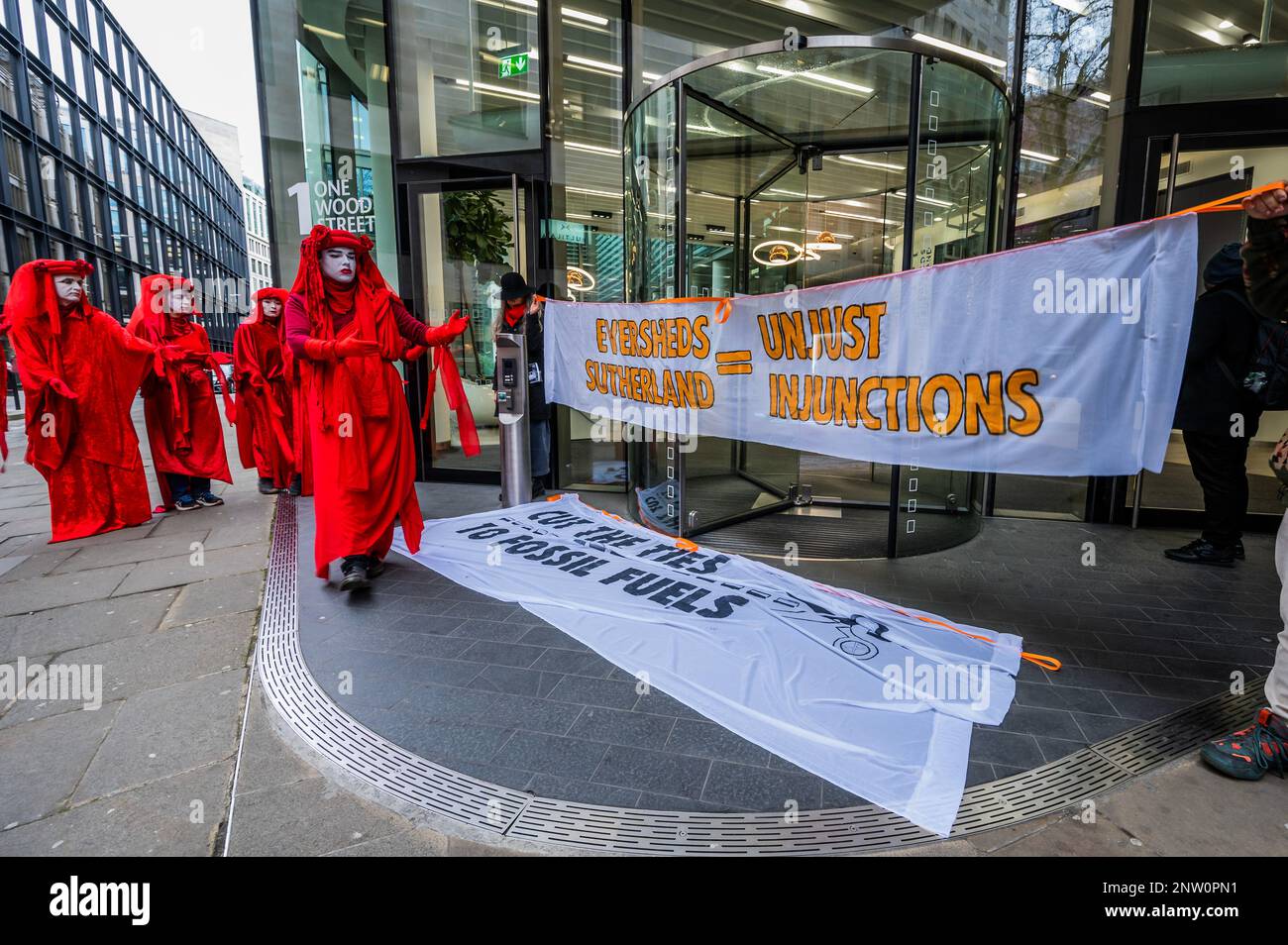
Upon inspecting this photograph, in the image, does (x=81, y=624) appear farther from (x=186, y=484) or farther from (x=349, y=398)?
(x=186, y=484)

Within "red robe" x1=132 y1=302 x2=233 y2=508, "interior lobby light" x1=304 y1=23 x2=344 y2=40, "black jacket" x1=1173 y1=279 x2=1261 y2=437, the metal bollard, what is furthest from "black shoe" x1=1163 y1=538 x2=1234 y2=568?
"interior lobby light" x1=304 y1=23 x2=344 y2=40

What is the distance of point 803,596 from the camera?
3574mm

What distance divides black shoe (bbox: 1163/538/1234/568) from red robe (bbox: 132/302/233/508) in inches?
309

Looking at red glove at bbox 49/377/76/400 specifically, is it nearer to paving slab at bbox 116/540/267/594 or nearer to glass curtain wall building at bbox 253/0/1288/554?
paving slab at bbox 116/540/267/594

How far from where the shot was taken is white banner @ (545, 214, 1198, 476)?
2.65m

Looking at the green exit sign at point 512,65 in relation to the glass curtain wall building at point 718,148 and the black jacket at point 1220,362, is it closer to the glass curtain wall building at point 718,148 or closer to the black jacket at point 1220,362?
the glass curtain wall building at point 718,148

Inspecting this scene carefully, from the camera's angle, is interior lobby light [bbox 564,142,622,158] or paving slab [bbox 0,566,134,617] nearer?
paving slab [bbox 0,566,134,617]

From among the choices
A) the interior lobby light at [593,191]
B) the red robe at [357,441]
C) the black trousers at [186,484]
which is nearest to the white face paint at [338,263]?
the red robe at [357,441]

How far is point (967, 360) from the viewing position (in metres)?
3.14

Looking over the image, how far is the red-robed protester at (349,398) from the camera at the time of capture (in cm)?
377

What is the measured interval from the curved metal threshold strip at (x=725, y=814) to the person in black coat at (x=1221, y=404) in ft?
7.68

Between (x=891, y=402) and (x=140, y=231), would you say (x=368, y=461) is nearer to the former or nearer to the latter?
(x=891, y=402)
